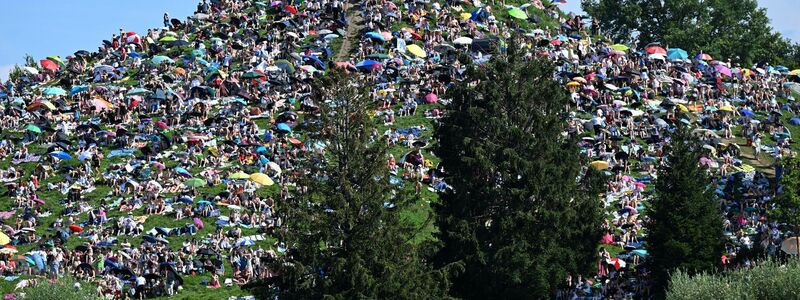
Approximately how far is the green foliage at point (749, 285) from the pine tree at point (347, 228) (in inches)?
397

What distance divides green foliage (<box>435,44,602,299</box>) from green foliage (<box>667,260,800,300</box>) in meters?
6.13

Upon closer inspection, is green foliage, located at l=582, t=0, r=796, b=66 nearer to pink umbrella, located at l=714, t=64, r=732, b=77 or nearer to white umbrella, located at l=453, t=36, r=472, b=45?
pink umbrella, located at l=714, t=64, r=732, b=77

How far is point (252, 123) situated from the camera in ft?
274

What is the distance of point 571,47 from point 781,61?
42721 millimetres

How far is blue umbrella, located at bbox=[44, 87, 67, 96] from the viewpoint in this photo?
90.6 m

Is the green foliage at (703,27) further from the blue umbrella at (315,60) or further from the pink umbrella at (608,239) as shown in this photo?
the pink umbrella at (608,239)

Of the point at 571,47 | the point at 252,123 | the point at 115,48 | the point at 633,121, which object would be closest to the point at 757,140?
the point at 633,121

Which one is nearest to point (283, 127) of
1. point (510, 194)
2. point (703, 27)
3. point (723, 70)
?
point (510, 194)

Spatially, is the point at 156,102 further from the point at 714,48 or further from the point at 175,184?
the point at 714,48

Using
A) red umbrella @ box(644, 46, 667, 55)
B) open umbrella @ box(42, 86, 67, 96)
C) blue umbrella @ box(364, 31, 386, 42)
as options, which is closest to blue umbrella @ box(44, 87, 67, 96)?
open umbrella @ box(42, 86, 67, 96)

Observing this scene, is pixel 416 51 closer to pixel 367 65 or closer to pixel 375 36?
pixel 375 36

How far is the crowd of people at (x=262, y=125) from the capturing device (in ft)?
213

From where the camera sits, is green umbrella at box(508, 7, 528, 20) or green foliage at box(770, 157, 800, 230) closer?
green foliage at box(770, 157, 800, 230)

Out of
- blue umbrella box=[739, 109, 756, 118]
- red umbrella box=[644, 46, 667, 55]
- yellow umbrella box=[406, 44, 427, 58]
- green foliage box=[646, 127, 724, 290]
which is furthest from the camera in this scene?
red umbrella box=[644, 46, 667, 55]
